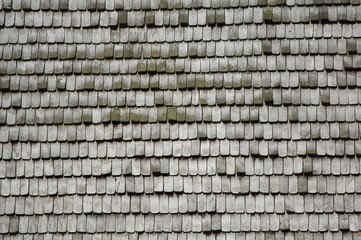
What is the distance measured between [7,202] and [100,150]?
1119 mm

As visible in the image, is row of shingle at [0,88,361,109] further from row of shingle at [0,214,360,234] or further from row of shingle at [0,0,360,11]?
row of shingle at [0,214,360,234]

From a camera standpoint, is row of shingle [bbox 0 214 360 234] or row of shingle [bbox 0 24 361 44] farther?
row of shingle [bbox 0 24 361 44]

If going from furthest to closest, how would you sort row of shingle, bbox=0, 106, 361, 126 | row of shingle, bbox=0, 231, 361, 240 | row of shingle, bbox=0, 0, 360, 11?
row of shingle, bbox=0, 0, 360, 11 < row of shingle, bbox=0, 106, 361, 126 < row of shingle, bbox=0, 231, 361, 240

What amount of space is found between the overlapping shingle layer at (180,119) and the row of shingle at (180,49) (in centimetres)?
1

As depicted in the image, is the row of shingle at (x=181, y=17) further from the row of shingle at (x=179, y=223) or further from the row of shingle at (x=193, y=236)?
the row of shingle at (x=193, y=236)

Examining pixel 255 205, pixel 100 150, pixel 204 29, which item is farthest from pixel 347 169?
pixel 100 150

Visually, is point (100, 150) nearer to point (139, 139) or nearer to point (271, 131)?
point (139, 139)

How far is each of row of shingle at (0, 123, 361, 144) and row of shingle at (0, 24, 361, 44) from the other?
0.93 m

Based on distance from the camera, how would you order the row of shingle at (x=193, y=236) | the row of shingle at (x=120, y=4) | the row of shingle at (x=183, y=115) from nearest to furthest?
the row of shingle at (x=193, y=236), the row of shingle at (x=183, y=115), the row of shingle at (x=120, y=4)

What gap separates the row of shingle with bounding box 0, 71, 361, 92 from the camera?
5543 mm

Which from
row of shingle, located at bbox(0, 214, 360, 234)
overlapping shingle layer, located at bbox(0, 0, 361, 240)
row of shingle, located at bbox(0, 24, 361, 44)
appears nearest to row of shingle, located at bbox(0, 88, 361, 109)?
overlapping shingle layer, located at bbox(0, 0, 361, 240)

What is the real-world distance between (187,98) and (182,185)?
918 millimetres

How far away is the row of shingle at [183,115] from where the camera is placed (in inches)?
217

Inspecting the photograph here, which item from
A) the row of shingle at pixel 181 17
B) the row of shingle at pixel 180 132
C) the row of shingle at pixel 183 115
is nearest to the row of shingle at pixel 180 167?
the row of shingle at pixel 180 132
